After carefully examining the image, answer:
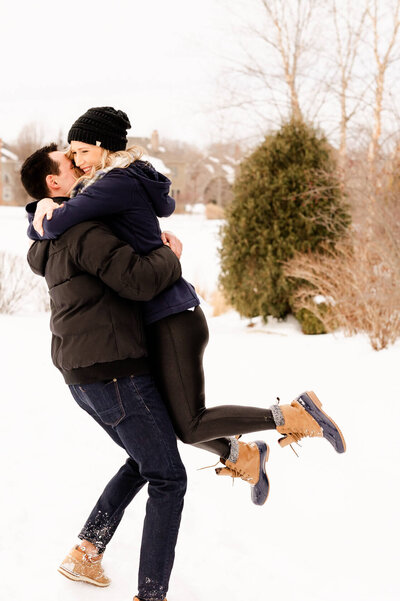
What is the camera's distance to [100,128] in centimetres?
217

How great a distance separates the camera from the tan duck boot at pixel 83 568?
2557 mm

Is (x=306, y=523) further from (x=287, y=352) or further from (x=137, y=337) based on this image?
(x=287, y=352)

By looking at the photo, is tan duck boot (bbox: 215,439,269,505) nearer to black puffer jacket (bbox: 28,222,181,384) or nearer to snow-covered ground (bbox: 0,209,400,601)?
snow-covered ground (bbox: 0,209,400,601)

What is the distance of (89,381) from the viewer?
6.97 ft

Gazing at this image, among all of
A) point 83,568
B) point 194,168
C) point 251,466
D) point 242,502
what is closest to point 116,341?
point 251,466

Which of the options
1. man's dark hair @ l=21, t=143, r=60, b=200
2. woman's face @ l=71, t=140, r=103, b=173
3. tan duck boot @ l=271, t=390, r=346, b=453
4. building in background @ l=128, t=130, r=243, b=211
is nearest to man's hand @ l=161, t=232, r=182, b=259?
woman's face @ l=71, t=140, r=103, b=173

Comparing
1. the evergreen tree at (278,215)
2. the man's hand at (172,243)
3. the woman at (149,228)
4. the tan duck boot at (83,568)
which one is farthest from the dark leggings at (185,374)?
the evergreen tree at (278,215)

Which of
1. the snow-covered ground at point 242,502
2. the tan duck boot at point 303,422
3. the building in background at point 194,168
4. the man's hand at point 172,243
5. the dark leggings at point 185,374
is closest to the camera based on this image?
the dark leggings at point 185,374

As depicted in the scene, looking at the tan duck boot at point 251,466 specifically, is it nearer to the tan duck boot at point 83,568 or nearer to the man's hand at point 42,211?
the tan duck boot at point 83,568

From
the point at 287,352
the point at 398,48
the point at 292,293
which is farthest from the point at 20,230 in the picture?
the point at 287,352

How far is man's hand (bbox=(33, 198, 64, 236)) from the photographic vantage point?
6.84 feet

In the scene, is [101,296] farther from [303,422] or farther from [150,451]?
[303,422]

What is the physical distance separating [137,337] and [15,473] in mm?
2126

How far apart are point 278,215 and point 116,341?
6.39 m
